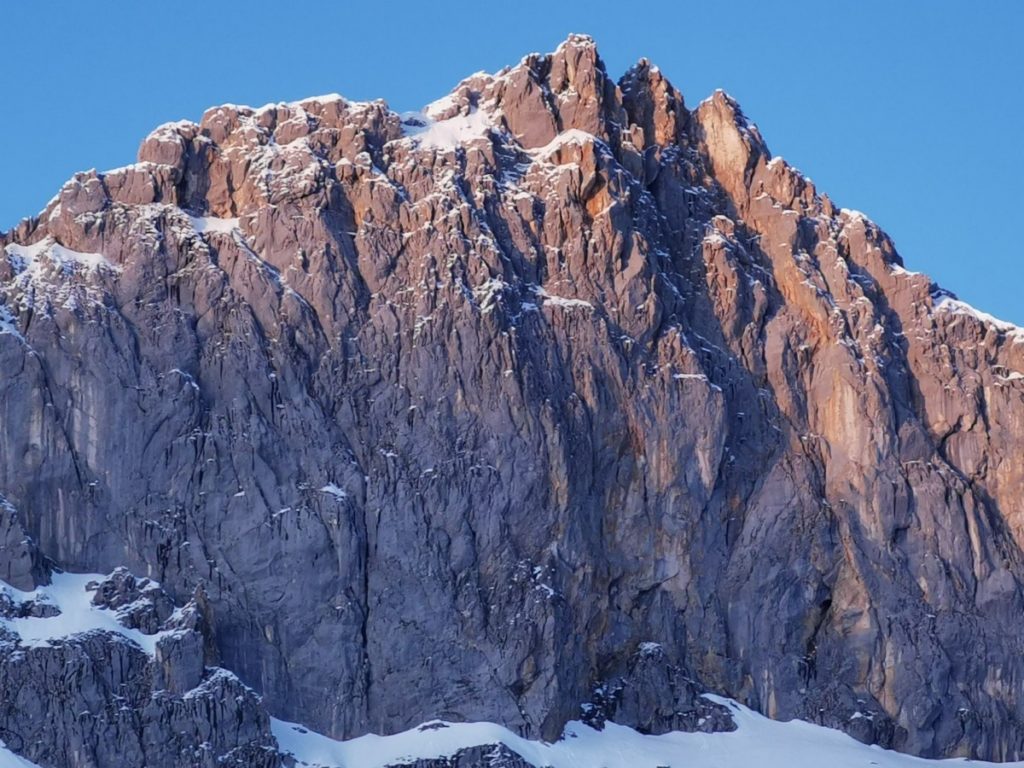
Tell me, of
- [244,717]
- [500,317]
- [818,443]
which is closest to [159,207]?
[500,317]

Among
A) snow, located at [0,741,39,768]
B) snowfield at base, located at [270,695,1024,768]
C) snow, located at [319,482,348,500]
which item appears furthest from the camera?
snow, located at [319,482,348,500]

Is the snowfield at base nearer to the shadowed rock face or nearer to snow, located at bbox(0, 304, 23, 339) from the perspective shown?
the shadowed rock face

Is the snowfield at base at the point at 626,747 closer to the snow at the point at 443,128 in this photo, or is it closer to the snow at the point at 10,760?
the snow at the point at 10,760

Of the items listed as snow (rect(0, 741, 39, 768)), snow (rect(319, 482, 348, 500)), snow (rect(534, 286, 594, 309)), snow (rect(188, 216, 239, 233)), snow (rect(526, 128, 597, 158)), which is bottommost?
snow (rect(0, 741, 39, 768))

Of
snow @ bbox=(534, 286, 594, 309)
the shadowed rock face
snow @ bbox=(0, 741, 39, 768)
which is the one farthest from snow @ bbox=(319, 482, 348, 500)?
snow @ bbox=(0, 741, 39, 768)

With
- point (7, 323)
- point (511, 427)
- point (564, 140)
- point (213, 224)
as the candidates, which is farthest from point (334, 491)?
point (564, 140)

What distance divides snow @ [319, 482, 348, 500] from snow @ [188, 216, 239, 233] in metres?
19.4

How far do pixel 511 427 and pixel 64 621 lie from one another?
102ft

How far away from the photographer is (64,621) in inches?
5512

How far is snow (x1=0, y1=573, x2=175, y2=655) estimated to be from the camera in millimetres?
138875

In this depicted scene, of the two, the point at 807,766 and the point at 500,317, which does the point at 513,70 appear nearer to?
the point at 500,317

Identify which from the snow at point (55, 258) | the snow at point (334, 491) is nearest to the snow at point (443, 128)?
the snow at point (55, 258)

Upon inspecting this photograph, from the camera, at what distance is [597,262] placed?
163250 mm

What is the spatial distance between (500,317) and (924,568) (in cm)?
3233
